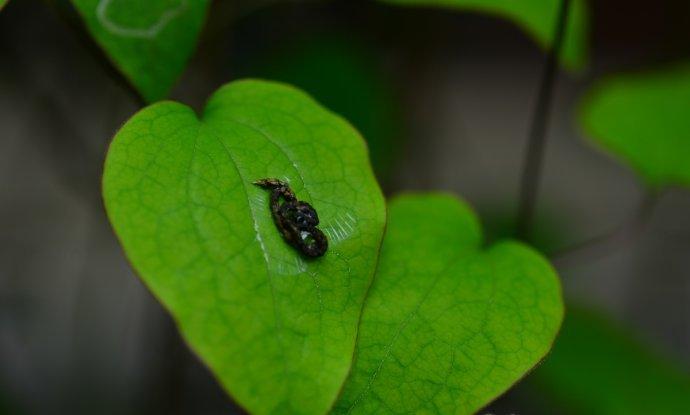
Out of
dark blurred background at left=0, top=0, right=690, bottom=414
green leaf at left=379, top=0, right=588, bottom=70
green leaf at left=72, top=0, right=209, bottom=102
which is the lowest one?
dark blurred background at left=0, top=0, right=690, bottom=414

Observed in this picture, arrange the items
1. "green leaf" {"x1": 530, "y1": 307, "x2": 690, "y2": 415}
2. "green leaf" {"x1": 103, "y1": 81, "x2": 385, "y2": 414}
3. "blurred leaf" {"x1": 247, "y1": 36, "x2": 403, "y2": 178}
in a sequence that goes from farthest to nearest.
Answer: "blurred leaf" {"x1": 247, "y1": 36, "x2": 403, "y2": 178} → "green leaf" {"x1": 530, "y1": 307, "x2": 690, "y2": 415} → "green leaf" {"x1": 103, "y1": 81, "x2": 385, "y2": 414}

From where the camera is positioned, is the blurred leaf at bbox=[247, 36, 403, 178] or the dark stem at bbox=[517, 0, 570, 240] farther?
the blurred leaf at bbox=[247, 36, 403, 178]

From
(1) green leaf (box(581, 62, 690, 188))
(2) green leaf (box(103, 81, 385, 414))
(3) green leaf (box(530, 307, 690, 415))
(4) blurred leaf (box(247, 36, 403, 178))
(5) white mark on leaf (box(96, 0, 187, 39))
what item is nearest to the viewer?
(2) green leaf (box(103, 81, 385, 414))

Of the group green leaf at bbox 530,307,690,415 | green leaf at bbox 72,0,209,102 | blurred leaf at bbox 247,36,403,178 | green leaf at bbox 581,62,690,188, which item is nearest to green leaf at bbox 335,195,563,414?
green leaf at bbox 72,0,209,102

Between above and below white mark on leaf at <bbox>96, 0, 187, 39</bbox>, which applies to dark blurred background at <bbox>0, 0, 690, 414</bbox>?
below

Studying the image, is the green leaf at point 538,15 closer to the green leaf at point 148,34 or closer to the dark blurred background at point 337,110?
the green leaf at point 148,34

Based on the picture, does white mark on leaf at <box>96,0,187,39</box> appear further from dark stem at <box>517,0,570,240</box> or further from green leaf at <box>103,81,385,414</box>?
dark stem at <box>517,0,570,240</box>
